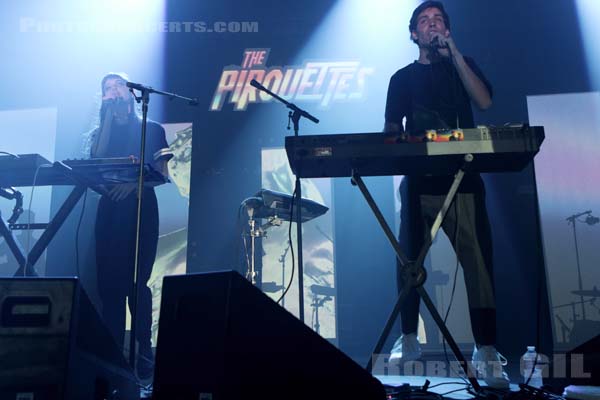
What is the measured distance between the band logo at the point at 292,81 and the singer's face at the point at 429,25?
1554 mm

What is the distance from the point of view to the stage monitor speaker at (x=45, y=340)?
3.95ft

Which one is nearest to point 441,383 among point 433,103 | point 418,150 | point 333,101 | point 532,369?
point 532,369

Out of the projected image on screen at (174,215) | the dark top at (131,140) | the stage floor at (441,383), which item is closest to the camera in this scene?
the stage floor at (441,383)

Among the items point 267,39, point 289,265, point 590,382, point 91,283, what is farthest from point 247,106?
point 590,382

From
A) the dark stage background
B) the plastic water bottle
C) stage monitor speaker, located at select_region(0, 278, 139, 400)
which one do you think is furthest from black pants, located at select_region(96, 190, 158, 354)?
the plastic water bottle

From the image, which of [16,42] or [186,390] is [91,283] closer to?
[16,42]

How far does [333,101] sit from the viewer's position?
3.87 metres

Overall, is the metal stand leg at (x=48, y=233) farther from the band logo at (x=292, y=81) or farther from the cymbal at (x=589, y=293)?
the cymbal at (x=589, y=293)

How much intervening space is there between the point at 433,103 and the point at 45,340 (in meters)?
1.64

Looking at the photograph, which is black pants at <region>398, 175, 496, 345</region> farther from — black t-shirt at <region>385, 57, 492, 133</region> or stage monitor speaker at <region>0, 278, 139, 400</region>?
→ stage monitor speaker at <region>0, 278, 139, 400</region>

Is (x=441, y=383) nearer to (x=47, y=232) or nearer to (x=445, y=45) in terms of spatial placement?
(x=445, y=45)

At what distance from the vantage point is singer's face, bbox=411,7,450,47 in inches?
89.0

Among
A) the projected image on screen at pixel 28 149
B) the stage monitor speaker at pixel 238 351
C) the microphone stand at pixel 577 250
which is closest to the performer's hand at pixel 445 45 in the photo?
the stage monitor speaker at pixel 238 351

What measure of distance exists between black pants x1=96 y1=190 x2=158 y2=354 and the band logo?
135cm
